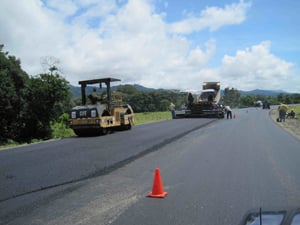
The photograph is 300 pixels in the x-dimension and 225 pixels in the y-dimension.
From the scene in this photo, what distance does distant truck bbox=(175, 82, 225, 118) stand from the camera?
34344mm

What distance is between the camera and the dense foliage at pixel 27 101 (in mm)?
25422

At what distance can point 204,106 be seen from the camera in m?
34.8

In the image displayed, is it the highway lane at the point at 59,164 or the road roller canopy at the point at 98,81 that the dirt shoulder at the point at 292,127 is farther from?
the road roller canopy at the point at 98,81

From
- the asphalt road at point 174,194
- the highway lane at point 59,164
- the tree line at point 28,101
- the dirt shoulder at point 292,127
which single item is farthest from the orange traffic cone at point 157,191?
the tree line at point 28,101

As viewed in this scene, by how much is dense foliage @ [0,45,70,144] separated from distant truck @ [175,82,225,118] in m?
13.1

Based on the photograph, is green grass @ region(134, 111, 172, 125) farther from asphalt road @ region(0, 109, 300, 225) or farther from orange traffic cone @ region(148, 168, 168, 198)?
orange traffic cone @ region(148, 168, 168, 198)

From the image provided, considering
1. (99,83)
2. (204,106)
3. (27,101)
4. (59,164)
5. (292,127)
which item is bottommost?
(292,127)

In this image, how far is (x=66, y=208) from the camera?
5789 mm

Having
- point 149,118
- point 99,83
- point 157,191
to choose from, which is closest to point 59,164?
point 157,191

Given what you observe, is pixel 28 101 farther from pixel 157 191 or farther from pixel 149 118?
pixel 157 191

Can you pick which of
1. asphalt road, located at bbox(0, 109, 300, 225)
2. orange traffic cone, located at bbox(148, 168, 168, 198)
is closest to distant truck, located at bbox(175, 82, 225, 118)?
asphalt road, located at bbox(0, 109, 300, 225)

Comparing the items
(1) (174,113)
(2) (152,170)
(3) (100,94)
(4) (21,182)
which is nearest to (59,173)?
(4) (21,182)

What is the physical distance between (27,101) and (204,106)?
53.8ft

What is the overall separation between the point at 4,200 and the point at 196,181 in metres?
3.69
